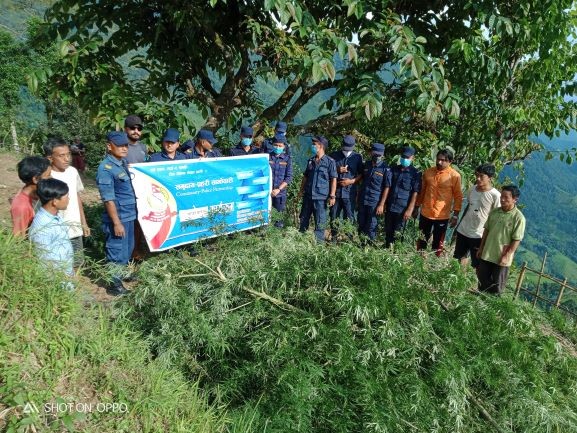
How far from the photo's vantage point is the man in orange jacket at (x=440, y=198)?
5207mm

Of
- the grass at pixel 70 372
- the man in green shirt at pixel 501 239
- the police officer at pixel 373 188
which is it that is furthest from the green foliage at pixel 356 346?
the police officer at pixel 373 188

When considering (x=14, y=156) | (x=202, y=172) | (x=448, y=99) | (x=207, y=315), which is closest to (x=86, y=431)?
(x=207, y=315)

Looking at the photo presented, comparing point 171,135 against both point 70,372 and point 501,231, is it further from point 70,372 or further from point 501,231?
point 501,231

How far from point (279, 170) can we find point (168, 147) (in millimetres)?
1898

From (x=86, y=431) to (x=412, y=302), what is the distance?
2006 mm

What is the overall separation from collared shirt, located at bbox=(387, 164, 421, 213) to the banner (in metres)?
1.72

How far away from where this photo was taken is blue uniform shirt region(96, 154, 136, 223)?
3.86 m

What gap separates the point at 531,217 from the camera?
182125 mm

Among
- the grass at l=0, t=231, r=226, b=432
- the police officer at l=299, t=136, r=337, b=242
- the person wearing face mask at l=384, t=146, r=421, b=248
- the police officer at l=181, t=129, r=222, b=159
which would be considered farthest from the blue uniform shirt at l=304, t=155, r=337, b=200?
the grass at l=0, t=231, r=226, b=432

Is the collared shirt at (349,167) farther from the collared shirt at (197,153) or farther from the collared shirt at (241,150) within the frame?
the collared shirt at (197,153)

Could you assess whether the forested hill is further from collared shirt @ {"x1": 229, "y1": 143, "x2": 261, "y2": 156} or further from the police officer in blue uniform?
the police officer in blue uniform

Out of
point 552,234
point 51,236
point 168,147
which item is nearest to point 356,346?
point 51,236

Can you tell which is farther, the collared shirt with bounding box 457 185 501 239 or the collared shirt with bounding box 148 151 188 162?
the collared shirt with bounding box 457 185 501 239

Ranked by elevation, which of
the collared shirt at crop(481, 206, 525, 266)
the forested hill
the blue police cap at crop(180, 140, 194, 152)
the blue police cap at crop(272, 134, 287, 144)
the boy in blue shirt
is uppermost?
the blue police cap at crop(272, 134, 287, 144)
